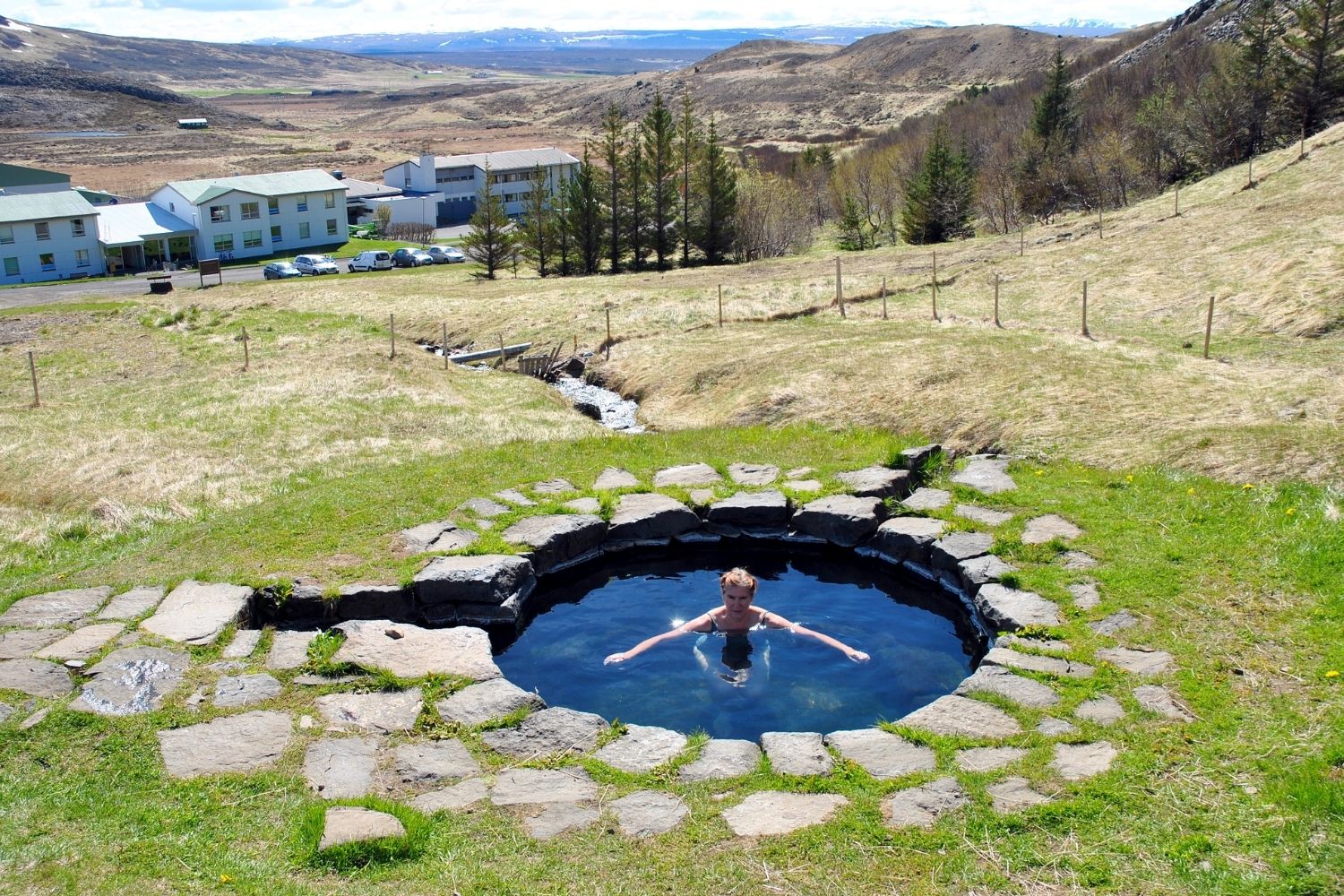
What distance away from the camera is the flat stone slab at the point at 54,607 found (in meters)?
10.3

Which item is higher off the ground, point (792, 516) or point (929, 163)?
point (929, 163)

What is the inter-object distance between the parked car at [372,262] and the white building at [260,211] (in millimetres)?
14505

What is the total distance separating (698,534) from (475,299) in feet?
101

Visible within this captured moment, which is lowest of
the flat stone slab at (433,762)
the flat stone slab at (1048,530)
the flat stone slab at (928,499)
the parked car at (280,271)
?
the parked car at (280,271)

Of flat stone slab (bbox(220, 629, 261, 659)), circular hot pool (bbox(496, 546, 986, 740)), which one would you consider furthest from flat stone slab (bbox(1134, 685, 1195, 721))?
flat stone slab (bbox(220, 629, 261, 659))

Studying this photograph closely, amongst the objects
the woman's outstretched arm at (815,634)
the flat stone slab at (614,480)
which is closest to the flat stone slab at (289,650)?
the woman's outstretched arm at (815,634)

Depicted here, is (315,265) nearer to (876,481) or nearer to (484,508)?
(484,508)

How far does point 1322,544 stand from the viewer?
35.1 feet

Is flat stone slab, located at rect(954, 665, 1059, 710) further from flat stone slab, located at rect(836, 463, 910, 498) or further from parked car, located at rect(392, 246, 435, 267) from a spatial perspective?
parked car, located at rect(392, 246, 435, 267)

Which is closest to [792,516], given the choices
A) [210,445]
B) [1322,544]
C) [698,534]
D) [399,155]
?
[698,534]

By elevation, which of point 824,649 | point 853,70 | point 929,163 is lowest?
point 824,649

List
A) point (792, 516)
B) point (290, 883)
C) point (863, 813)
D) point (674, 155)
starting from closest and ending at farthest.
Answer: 1. point (290, 883)
2. point (863, 813)
3. point (792, 516)
4. point (674, 155)

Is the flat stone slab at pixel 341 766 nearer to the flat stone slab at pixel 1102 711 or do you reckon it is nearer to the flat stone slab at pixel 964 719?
the flat stone slab at pixel 964 719

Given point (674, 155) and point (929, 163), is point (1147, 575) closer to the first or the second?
point (929, 163)
